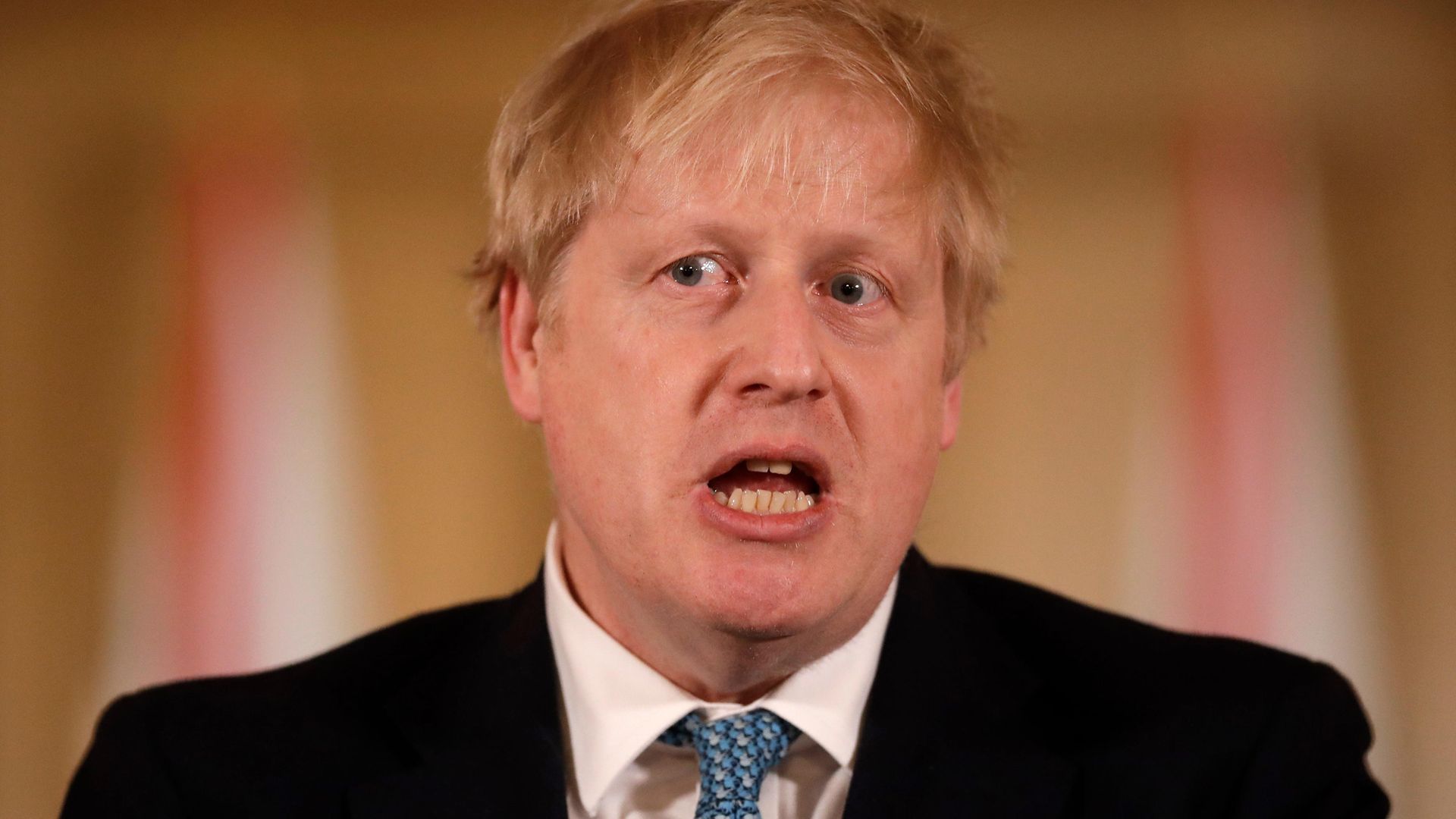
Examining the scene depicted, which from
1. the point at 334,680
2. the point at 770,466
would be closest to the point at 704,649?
the point at 770,466

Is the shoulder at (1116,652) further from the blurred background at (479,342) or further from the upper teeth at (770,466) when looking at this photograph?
the blurred background at (479,342)

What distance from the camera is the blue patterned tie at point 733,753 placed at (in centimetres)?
141

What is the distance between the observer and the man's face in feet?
4.40

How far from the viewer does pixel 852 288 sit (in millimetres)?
1426

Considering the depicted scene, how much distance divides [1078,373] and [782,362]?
1352 mm

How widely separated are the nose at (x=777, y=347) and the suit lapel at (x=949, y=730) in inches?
13.2

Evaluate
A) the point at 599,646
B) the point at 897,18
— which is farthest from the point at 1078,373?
the point at 599,646

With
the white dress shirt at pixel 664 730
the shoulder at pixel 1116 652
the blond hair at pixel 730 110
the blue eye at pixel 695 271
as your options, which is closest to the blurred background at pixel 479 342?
the shoulder at pixel 1116 652

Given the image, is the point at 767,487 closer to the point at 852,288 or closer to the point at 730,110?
the point at 852,288

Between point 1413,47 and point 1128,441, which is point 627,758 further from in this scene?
point 1413,47

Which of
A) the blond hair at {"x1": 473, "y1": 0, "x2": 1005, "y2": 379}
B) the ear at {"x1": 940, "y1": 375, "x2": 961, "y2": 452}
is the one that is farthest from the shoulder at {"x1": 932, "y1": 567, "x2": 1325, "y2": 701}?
the blond hair at {"x1": 473, "y1": 0, "x2": 1005, "y2": 379}

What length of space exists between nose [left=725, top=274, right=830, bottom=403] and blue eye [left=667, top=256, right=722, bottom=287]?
4cm

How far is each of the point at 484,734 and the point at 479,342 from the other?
1225 mm

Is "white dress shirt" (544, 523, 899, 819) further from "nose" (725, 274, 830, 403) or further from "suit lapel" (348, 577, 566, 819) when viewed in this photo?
"nose" (725, 274, 830, 403)
